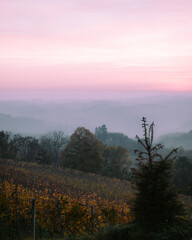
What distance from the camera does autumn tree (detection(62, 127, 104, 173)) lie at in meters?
49.3

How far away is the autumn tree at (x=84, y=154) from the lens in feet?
162

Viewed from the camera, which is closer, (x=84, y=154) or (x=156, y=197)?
(x=156, y=197)

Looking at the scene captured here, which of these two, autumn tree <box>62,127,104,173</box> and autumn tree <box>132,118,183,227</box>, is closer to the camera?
autumn tree <box>132,118,183,227</box>

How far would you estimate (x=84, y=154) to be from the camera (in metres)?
50.8

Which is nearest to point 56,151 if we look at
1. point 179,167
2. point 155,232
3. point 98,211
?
point 179,167

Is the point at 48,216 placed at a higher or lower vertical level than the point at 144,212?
lower

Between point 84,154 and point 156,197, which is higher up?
point 84,154

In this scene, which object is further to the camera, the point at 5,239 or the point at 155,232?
the point at 5,239

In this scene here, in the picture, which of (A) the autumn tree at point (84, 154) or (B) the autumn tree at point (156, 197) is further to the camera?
(A) the autumn tree at point (84, 154)

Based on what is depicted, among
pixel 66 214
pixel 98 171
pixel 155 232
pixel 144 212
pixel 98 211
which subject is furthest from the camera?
pixel 98 171

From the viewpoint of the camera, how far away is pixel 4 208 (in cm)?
1024

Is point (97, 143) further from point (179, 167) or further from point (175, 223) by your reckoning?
point (175, 223)

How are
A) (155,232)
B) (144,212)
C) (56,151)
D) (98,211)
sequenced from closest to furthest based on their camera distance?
(155,232) → (144,212) → (98,211) → (56,151)

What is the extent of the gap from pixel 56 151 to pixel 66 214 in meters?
61.2
